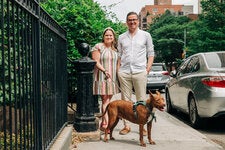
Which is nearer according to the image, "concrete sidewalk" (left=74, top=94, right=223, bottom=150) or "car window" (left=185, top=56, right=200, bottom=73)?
"concrete sidewalk" (left=74, top=94, right=223, bottom=150)

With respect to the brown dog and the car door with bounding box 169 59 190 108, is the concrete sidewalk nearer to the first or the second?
the brown dog

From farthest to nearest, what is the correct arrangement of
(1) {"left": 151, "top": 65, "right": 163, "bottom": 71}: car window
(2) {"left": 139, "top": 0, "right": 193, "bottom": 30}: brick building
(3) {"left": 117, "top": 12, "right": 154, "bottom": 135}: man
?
(2) {"left": 139, "top": 0, "right": 193, "bottom": 30}: brick building < (1) {"left": 151, "top": 65, "right": 163, "bottom": 71}: car window < (3) {"left": 117, "top": 12, "right": 154, "bottom": 135}: man

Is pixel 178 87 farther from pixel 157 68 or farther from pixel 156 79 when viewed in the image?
pixel 157 68

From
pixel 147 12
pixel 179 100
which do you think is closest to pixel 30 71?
pixel 179 100

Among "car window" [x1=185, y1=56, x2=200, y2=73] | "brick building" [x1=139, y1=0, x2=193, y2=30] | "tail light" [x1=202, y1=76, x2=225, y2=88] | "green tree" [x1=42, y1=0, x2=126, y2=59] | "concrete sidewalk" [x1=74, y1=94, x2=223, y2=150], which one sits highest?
"brick building" [x1=139, y1=0, x2=193, y2=30]

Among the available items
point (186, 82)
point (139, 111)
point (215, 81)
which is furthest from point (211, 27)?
point (139, 111)

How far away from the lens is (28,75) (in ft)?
11.5

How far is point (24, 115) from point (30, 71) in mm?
420

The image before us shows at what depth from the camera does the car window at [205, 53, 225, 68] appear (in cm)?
802

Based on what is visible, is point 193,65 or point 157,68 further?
point 157,68

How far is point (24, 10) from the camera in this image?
130 inches

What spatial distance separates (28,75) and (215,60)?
549 centimetres

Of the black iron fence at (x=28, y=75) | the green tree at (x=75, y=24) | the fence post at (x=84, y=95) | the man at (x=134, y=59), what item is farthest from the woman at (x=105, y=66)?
the green tree at (x=75, y=24)

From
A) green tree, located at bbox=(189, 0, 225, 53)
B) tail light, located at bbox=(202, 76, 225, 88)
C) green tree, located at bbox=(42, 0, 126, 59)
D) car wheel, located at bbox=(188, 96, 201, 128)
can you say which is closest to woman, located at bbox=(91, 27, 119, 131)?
green tree, located at bbox=(42, 0, 126, 59)
